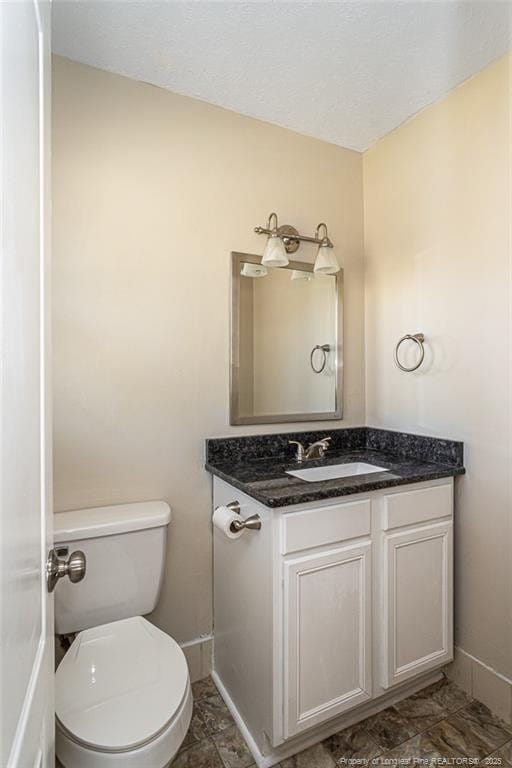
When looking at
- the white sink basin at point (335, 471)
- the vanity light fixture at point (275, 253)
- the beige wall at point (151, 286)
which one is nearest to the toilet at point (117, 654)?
the beige wall at point (151, 286)

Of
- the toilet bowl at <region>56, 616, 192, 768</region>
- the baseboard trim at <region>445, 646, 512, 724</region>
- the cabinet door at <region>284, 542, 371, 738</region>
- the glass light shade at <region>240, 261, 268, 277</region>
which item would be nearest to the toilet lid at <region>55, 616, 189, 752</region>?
the toilet bowl at <region>56, 616, 192, 768</region>

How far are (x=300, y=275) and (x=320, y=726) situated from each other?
1852mm

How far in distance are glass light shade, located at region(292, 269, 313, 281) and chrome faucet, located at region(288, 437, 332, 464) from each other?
2.65 feet

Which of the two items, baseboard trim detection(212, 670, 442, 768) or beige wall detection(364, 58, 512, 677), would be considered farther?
beige wall detection(364, 58, 512, 677)

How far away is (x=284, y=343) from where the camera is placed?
1963 mm

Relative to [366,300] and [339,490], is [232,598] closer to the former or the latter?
[339,490]

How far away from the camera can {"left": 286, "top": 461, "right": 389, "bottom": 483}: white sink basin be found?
171cm

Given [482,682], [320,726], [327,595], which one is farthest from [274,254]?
[482,682]

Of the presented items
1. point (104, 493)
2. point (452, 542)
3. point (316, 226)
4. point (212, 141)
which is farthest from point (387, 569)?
point (212, 141)

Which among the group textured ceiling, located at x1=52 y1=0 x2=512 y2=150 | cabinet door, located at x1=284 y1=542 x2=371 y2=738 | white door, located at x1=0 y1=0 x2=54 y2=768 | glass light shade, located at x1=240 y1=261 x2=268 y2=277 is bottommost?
cabinet door, located at x1=284 y1=542 x2=371 y2=738

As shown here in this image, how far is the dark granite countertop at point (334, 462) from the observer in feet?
4.49

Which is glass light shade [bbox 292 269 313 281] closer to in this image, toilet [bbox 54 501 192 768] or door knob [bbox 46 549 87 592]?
toilet [bbox 54 501 192 768]

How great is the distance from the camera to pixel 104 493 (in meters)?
1.57

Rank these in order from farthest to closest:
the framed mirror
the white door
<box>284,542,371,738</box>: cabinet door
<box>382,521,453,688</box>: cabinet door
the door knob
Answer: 1. the framed mirror
2. <box>382,521,453,688</box>: cabinet door
3. <box>284,542,371,738</box>: cabinet door
4. the door knob
5. the white door
